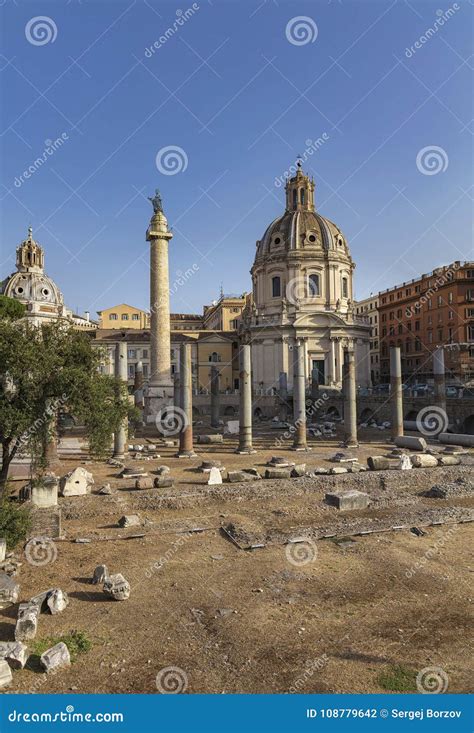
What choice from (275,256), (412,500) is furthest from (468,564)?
(275,256)

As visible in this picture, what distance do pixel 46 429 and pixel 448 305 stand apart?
53.9m

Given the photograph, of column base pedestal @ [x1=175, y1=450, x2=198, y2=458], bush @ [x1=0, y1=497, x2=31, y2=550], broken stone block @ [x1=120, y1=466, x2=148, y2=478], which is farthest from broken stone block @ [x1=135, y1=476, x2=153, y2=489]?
column base pedestal @ [x1=175, y1=450, x2=198, y2=458]

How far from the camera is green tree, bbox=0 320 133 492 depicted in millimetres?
10383

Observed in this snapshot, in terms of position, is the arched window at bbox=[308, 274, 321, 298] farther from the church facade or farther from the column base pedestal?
the column base pedestal

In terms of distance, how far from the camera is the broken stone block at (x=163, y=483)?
17.3 meters

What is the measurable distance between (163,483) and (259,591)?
7886 millimetres

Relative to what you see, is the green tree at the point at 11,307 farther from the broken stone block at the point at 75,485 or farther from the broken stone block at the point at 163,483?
the broken stone block at the point at 163,483

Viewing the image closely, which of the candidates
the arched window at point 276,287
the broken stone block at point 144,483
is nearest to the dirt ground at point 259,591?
the broken stone block at point 144,483

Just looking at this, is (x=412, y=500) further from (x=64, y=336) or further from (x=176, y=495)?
(x=64, y=336)

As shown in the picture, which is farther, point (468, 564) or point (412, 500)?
point (412, 500)

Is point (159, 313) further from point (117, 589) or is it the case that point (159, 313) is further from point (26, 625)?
point (26, 625)

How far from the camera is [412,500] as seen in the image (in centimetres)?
1698

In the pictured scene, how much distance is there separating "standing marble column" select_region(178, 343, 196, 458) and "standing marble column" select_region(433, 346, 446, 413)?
13.5 metres

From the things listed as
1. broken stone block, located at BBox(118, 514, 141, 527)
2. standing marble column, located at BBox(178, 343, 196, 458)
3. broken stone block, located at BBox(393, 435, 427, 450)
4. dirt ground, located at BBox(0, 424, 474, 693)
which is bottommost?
dirt ground, located at BBox(0, 424, 474, 693)
